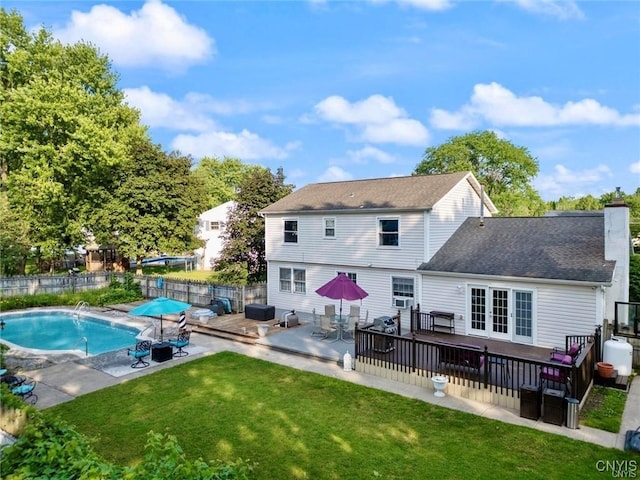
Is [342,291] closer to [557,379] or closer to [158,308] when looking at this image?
[158,308]

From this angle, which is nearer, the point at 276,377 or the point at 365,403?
the point at 365,403

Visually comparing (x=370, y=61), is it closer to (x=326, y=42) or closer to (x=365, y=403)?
(x=326, y=42)

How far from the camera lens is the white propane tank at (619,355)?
10664mm

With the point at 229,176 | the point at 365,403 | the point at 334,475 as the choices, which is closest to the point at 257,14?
→ the point at 365,403

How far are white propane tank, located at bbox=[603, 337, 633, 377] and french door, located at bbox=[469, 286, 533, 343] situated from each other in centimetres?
264

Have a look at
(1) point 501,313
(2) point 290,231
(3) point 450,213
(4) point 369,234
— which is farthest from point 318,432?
(2) point 290,231

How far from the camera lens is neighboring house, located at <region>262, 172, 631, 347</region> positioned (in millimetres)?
12867

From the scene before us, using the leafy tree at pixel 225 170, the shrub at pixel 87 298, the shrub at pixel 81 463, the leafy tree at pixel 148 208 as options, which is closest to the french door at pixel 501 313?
the shrub at pixel 81 463

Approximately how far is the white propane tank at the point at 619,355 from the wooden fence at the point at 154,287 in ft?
51.0

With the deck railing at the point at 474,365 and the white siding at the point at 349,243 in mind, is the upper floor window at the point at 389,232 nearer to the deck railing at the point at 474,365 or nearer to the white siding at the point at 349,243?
the white siding at the point at 349,243

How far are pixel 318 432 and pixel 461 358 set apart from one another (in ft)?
14.6

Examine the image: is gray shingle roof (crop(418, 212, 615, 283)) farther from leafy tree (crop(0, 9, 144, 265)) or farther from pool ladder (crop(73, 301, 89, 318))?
leafy tree (crop(0, 9, 144, 265))

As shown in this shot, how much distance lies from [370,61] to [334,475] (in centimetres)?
1667

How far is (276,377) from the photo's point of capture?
454 inches
